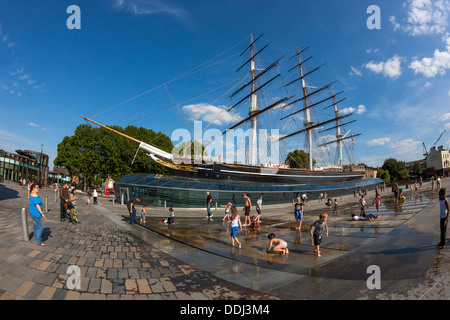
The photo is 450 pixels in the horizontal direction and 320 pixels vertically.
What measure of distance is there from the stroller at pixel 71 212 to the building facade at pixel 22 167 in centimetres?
4113

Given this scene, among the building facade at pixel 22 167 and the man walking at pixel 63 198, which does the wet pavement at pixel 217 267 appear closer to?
the man walking at pixel 63 198

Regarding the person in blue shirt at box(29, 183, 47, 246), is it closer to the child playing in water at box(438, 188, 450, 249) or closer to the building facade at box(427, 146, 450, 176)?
the child playing in water at box(438, 188, 450, 249)

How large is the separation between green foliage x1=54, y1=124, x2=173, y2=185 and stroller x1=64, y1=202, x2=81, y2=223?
2577cm

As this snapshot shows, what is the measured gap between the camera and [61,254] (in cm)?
518

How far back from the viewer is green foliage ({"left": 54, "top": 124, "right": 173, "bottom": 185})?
34875 mm

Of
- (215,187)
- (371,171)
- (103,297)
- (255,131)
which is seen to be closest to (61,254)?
(103,297)

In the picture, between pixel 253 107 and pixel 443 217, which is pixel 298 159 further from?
pixel 443 217

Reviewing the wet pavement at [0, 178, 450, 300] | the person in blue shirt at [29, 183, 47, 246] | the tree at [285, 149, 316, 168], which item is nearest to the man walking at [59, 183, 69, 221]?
the wet pavement at [0, 178, 450, 300]

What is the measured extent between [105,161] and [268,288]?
3842cm

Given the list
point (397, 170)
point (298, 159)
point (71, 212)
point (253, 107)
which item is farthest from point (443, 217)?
point (397, 170)

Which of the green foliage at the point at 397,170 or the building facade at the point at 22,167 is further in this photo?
the green foliage at the point at 397,170

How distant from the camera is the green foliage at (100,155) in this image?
114ft

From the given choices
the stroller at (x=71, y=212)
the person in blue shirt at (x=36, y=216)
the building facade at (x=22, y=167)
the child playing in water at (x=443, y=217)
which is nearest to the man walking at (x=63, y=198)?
the stroller at (x=71, y=212)

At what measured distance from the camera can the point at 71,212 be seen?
914cm
